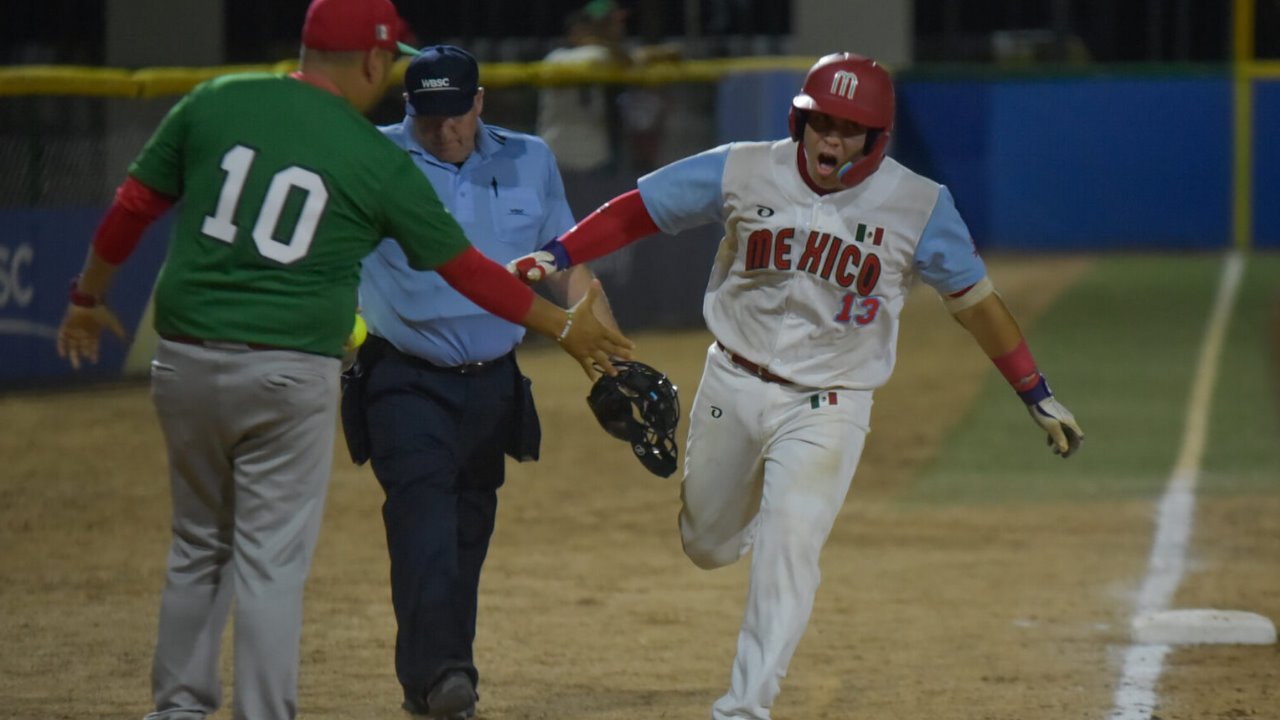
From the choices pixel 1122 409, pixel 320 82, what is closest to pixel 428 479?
pixel 320 82

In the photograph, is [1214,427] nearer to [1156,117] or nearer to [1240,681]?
[1240,681]

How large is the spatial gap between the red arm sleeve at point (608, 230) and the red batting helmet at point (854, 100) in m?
0.53

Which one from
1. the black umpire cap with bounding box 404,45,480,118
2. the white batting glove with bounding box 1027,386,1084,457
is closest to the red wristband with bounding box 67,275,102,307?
the black umpire cap with bounding box 404,45,480,118

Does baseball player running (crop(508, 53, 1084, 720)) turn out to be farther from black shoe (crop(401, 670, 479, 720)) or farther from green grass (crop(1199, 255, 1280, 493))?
green grass (crop(1199, 255, 1280, 493))

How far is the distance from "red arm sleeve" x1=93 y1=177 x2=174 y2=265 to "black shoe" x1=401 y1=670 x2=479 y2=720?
158cm

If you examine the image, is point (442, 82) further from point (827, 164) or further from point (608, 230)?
point (827, 164)

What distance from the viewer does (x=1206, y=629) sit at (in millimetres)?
6512

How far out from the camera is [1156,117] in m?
23.3

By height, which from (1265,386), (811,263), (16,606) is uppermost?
(811,263)

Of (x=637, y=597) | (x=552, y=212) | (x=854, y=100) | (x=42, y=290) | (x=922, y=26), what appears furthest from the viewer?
(x=922, y=26)

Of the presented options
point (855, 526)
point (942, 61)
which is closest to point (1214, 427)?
point (855, 526)

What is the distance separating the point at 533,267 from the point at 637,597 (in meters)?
2.51

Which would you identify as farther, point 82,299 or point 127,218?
point 82,299

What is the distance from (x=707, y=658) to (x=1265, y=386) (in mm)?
7817
